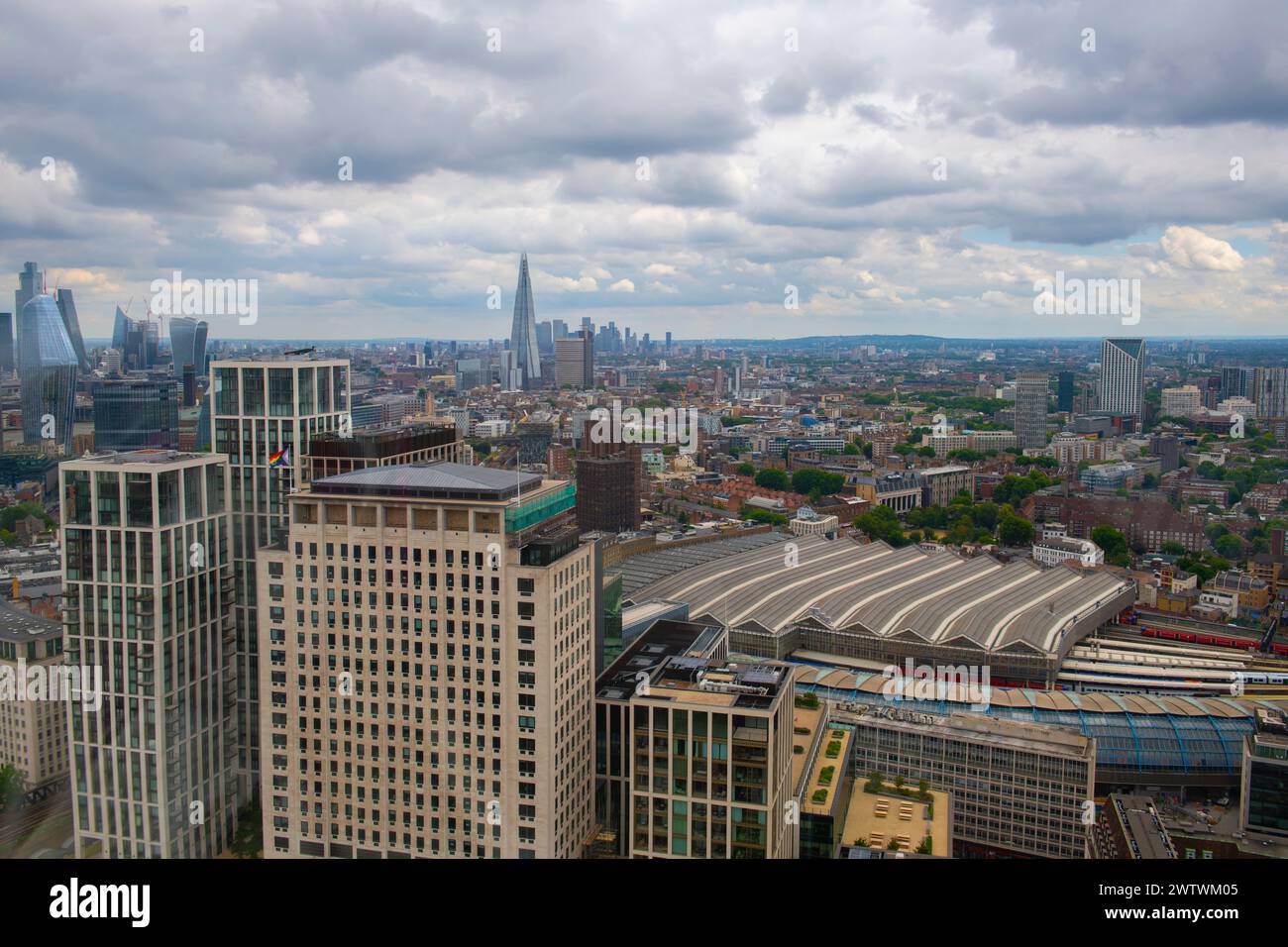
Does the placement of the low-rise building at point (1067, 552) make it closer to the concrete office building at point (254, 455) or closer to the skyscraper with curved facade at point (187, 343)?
the concrete office building at point (254, 455)

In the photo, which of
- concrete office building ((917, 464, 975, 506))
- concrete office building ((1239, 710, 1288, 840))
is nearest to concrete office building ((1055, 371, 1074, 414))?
concrete office building ((917, 464, 975, 506))


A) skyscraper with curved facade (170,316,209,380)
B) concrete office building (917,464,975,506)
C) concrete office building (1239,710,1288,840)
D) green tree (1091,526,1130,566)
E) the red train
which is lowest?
the red train

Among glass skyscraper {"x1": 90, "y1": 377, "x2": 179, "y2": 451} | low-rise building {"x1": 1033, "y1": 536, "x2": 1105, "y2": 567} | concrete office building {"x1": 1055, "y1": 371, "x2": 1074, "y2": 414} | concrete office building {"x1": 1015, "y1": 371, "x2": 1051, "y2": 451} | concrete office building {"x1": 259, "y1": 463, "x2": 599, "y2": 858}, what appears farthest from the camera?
concrete office building {"x1": 1055, "y1": 371, "x2": 1074, "y2": 414}

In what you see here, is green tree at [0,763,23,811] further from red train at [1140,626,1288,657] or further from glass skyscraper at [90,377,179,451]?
red train at [1140,626,1288,657]

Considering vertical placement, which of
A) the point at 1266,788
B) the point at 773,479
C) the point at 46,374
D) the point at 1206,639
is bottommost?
the point at 1206,639

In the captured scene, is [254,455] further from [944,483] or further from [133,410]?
[944,483]

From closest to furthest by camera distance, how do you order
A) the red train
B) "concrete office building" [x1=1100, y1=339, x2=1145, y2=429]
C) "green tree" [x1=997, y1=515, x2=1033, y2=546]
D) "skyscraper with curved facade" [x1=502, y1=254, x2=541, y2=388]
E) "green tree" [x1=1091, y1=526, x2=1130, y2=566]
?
the red train, "green tree" [x1=1091, y1=526, x2=1130, y2=566], "green tree" [x1=997, y1=515, x2=1033, y2=546], "skyscraper with curved facade" [x1=502, y1=254, x2=541, y2=388], "concrete office building" [x1=1100, y1=339, x2=1145, y2=429]

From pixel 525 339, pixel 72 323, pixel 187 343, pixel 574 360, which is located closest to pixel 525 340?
pixel 525 339
